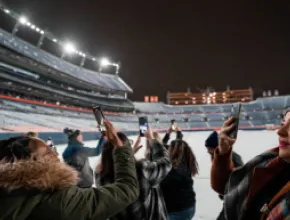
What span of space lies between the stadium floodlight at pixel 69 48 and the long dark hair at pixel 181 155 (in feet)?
178

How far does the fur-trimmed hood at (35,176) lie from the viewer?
1.21 metres

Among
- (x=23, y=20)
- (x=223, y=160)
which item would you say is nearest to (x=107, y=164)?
(x=223, y=160)

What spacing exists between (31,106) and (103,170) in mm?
33731

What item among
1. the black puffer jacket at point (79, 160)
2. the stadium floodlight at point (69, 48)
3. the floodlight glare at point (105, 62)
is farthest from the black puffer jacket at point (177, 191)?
the floodlight glare at point (105, 62)

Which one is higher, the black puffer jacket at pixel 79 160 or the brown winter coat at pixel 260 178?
the brown winter coat at pixel 260 178

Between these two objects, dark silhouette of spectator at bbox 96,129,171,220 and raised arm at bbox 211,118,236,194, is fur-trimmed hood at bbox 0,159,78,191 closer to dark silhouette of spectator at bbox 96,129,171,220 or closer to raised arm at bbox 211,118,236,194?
dark silhouette of spectator at bbox 96,129,171,220

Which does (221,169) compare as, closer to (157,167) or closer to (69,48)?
(157,167)

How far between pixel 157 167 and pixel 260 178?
937 mm

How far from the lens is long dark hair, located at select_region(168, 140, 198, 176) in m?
3.08

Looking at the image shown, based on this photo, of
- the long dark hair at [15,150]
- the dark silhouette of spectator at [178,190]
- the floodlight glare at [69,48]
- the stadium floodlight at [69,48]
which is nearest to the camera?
the long dark hair at [15,150]

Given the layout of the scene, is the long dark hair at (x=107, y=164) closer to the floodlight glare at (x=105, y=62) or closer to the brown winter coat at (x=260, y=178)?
the brown winter coat at (x=260, y=178)

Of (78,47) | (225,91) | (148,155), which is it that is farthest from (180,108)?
(225,91)

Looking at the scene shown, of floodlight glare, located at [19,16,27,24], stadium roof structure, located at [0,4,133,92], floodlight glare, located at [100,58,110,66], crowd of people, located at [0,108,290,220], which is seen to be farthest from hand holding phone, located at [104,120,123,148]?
floodlight glare, located at [100,58,110,66]

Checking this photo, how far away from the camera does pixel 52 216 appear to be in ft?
3.84
